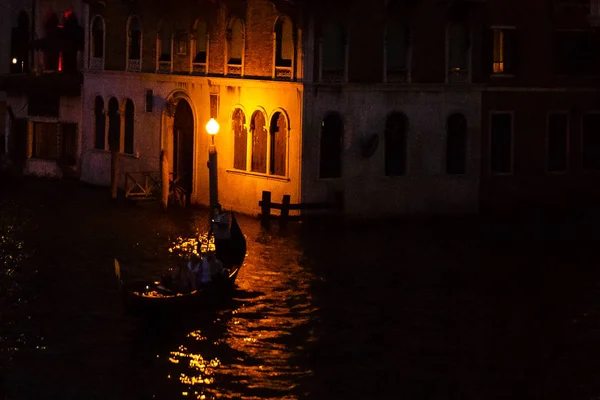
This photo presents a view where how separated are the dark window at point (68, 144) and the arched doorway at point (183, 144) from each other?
5.66 m

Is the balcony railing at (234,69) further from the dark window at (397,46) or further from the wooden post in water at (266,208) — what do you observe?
the dark window at (397,46)

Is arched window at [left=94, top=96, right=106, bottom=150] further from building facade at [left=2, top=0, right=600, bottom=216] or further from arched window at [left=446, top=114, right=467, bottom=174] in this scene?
arched window at [left=446, top=114, right=467, bottom=174]

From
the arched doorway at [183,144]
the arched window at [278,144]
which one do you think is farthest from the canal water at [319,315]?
the arched doorway at [183,144]

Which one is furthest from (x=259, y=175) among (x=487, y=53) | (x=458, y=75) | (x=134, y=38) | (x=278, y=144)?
(x=134, y=38)

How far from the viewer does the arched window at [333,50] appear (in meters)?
33.4

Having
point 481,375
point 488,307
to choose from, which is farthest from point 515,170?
point 481,375

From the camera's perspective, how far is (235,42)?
118ft

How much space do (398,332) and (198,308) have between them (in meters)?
3.55

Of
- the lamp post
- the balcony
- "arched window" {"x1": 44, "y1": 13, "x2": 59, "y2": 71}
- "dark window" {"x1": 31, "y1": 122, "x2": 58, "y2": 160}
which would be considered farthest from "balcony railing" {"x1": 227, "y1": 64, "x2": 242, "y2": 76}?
"dark window" {"x1": 31, "y1": 122, "x2": 58, "y2": 160}

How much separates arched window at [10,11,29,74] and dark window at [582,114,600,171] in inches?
781

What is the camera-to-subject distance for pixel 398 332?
21594mm

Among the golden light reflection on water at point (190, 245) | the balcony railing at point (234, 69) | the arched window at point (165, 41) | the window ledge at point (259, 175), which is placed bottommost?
the golden light reflection on water at point (190, 245)

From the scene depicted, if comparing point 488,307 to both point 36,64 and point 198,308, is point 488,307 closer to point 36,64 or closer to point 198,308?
point 198,308

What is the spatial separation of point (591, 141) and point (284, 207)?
10676 millimetres
